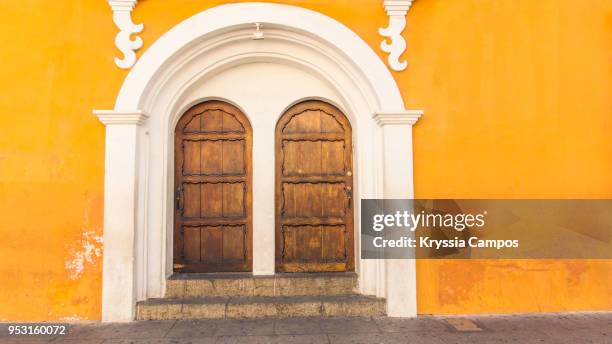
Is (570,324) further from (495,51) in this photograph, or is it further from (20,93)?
(20,93)

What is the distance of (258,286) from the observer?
461cm

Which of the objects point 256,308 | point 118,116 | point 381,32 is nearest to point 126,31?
point 118,116

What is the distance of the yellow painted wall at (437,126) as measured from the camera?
428 centimetres

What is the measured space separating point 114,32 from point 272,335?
3.71m

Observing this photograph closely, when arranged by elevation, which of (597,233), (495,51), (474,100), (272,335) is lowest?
(272,335)

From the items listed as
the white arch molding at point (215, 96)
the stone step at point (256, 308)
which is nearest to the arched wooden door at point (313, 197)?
the white arch molding at point (215, 96)

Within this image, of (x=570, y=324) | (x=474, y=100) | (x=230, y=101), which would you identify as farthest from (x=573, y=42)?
(x=230, y=101)

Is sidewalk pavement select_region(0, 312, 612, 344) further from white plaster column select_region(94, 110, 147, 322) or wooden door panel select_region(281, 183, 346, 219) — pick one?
wooden door panel select_region(281, 183, 346, 219)

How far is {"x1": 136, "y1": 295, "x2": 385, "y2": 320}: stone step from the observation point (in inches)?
170

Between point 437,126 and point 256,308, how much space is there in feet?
9.47

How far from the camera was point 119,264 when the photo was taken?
426 centimetres

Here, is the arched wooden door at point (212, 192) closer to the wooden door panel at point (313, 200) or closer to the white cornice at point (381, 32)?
the wooden door panel at point (313, 200)

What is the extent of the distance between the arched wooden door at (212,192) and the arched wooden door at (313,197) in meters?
0.44

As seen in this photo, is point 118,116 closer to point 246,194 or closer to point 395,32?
point 246,194
